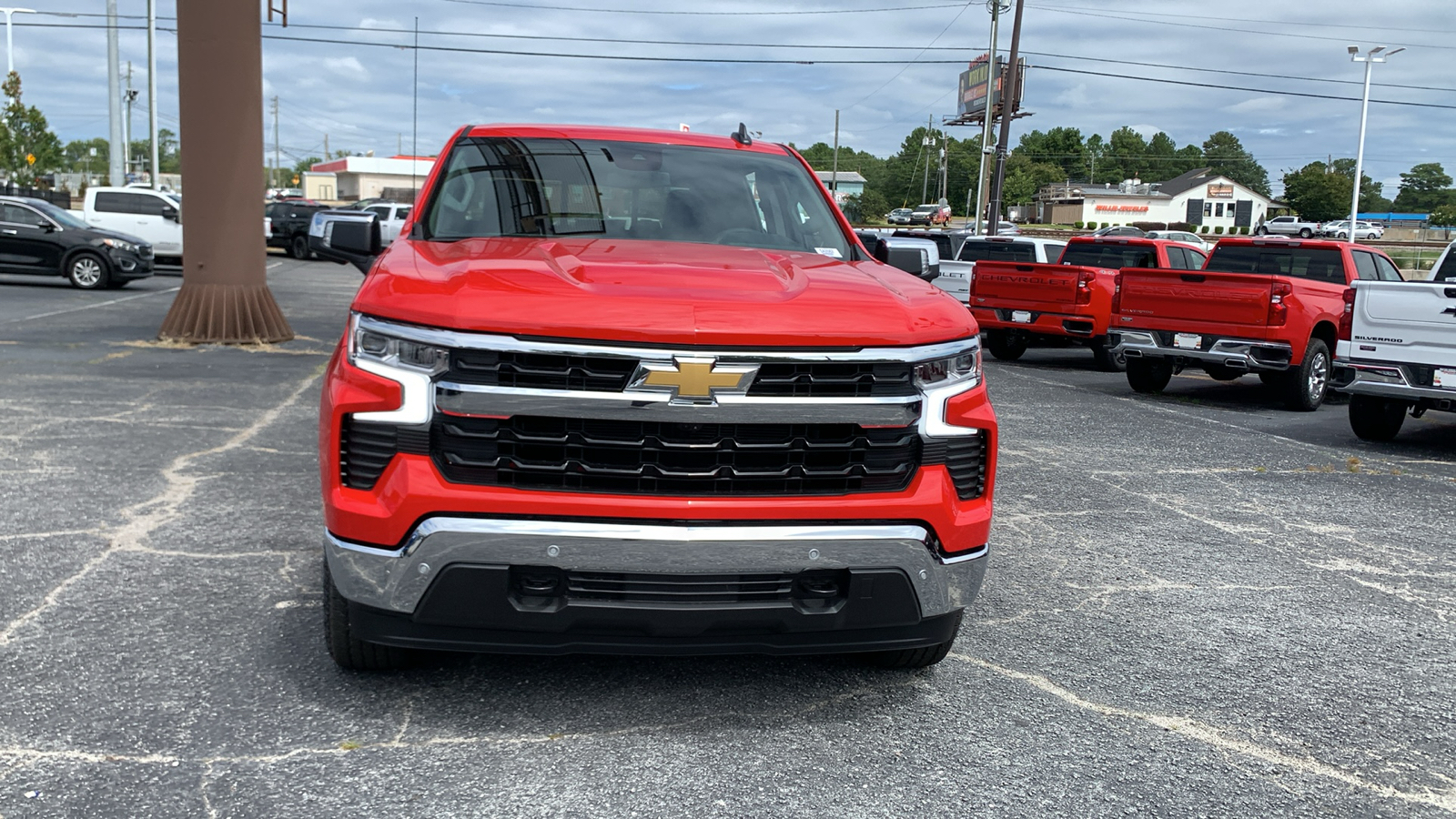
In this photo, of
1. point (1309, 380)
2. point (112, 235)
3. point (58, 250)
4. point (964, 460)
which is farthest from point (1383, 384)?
point (58, 250)

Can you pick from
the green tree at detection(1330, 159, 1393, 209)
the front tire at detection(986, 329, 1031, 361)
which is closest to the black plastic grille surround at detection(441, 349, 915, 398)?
the front tire at detection(986, 329, 1031, 361)

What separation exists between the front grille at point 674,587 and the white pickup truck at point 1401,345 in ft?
26.8

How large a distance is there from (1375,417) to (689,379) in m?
9.31

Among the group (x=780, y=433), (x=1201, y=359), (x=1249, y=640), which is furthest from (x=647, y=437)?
(x=1201, y=359)

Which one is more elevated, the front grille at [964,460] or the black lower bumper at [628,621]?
the front grille at [964,460]

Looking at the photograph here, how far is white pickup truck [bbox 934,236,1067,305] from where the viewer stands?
746 inches

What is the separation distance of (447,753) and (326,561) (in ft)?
2.11

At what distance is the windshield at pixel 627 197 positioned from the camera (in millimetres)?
4742

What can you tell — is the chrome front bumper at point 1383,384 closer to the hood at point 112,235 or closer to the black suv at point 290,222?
the hood at point 112,235

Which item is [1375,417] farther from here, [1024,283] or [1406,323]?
[1024,283]

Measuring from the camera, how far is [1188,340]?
42.5 ft

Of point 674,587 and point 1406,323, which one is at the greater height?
point 1406,323

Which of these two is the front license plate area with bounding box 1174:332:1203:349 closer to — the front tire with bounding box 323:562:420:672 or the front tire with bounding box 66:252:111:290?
the front tire with bounding box 323:562:420:672

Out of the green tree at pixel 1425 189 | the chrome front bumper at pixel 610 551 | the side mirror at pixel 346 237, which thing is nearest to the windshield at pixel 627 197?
the side mirror at pixel 346 237
